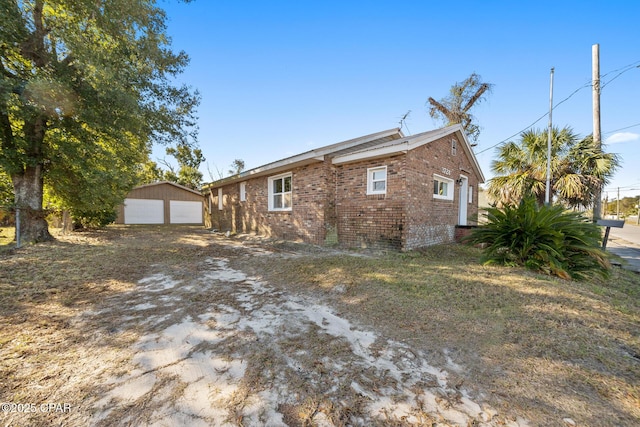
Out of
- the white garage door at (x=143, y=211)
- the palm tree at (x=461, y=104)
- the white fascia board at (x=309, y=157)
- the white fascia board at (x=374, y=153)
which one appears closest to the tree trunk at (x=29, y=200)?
the white fascia board at (x=309, y=157)

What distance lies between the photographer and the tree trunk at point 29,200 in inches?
298

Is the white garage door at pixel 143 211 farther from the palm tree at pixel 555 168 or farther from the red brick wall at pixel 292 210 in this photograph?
the palm tree at pixel 555 168

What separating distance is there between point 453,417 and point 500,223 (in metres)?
5.10

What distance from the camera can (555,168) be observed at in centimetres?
1063

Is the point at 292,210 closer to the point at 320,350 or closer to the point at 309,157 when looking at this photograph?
the point at 309,157

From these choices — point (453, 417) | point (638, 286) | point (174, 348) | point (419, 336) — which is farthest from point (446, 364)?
point (638, 286)

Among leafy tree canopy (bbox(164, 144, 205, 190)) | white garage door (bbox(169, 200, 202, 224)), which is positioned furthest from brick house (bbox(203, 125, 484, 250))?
leafy tree canopy (bbox(164, 144, 205, 190))

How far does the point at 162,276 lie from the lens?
468 cm

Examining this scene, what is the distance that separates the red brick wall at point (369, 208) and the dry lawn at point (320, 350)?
2827 millimetres

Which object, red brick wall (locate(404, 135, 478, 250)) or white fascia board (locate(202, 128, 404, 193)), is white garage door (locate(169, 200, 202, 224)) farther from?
red brick wall (locate(404, 135, 478, 250))

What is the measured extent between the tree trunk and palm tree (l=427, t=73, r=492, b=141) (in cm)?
2282

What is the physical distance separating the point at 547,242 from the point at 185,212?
79.3 feet

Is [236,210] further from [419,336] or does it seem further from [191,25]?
[419,336]

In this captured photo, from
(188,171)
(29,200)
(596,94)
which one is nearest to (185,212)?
(188,171)
